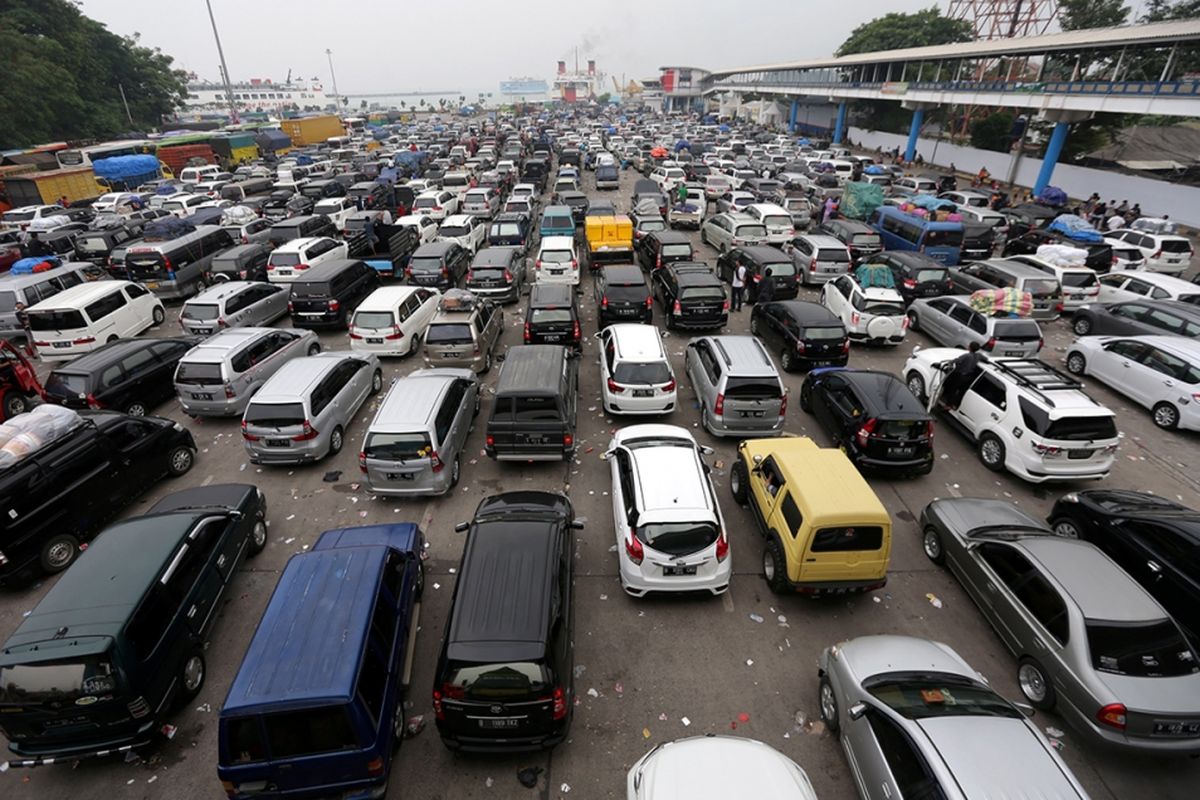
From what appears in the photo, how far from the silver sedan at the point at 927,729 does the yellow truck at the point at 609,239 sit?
17609 mm

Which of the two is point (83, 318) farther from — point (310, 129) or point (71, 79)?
point (310, 129)

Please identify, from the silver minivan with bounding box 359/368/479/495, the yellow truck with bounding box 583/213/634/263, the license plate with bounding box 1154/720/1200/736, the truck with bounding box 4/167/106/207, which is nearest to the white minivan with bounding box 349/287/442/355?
the silver minivan with bounding box 359/368/479/495

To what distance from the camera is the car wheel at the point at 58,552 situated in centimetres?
905

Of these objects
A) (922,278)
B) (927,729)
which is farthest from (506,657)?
(922,278)

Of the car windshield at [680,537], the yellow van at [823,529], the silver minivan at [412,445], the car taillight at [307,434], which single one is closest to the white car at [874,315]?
the yellow van at [823,529]

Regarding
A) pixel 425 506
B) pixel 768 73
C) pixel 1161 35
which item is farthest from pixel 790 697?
pixel 768 73

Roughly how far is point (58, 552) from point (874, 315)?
1865 cm

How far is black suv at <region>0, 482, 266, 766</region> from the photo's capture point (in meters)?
5.93

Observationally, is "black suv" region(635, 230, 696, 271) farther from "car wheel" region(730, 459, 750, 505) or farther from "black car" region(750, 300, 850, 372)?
"car wheel" region(730, 459, 750, 505)

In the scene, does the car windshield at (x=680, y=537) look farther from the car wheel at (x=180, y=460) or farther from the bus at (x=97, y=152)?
the bus at (x=97, y=152)

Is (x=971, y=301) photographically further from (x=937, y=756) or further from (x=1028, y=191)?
(x=1028, y=191)

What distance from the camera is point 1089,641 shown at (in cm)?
642

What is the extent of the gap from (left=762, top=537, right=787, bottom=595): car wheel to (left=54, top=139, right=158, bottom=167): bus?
5487 centimetres

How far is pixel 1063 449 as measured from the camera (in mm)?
10461
